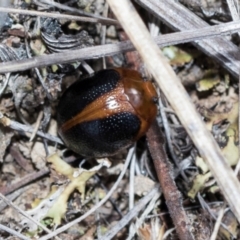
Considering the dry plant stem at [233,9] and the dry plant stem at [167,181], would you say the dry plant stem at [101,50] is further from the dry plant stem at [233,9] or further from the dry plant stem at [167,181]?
the dry plant stem at [167,181]

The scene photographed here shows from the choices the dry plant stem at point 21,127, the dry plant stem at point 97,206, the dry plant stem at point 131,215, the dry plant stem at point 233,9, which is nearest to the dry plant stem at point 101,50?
the dry plant stem at point 233,9

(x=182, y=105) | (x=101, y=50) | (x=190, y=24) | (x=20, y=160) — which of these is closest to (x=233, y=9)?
(x=190, y=24)

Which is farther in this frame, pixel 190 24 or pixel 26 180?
pixel 26 180

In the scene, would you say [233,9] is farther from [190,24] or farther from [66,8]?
[66,8]

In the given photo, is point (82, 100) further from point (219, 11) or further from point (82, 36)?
point (219, 11)

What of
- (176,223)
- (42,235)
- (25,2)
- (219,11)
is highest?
(25,2)

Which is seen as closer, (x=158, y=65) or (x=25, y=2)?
(x=158, y=65)

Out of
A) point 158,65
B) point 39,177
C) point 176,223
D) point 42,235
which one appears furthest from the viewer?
point 39,177

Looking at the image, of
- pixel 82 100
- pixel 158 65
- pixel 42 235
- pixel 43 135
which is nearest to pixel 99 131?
pixel 82 100
